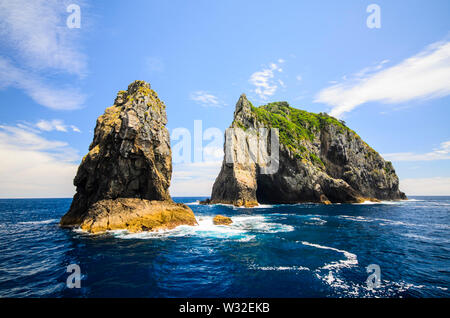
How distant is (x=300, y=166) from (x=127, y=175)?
2193 inches

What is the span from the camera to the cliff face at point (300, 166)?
226ft

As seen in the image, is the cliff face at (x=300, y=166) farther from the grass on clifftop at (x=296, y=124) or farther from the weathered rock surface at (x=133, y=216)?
the weathered rock surface at (x=133, y=216)

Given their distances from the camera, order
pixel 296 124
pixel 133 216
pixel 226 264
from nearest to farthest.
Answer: pixel 226 264
pixel 133 216
pixel 296 124

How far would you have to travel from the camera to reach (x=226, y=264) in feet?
47.7

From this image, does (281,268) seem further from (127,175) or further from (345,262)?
(127,175)

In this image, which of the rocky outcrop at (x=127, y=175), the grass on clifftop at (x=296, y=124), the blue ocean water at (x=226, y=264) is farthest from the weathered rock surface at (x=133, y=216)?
the grass on clifftop at (x=296, y=124)

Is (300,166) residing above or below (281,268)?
above

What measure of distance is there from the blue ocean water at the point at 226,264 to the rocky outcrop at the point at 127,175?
4490 mm

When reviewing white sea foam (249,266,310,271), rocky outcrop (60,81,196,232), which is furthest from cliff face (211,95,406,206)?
white sea foam (249,266,310,271)

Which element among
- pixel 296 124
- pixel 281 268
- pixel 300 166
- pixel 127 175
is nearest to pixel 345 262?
pixel 281 268

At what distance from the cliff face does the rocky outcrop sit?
119 ft

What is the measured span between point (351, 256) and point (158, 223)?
21.8m

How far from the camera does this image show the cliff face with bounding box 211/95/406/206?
6881 centimetres
